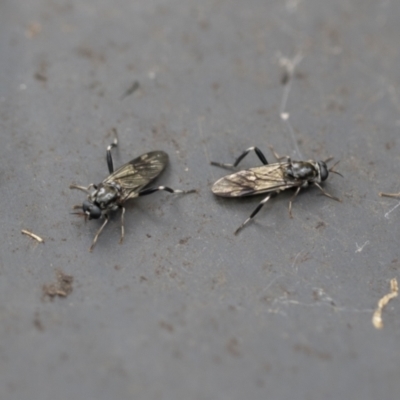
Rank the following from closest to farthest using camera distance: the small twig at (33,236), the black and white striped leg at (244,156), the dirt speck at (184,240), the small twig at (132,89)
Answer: the small twig at (33,236) < the dirt speck at (184,240) < the black and white striped leg at (244,156) < the small twig at (132,89)

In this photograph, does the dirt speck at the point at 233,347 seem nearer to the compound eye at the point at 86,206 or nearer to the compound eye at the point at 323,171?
the compound eye at the point at 86,206

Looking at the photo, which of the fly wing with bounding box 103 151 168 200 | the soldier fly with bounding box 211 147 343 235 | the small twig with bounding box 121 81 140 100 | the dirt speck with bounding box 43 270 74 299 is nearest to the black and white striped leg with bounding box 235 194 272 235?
the soldier fly with bounding box 211 147 343 235

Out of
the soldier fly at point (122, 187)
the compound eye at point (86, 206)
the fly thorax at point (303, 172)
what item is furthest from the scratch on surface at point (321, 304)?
the compound eye at point (86, 206)

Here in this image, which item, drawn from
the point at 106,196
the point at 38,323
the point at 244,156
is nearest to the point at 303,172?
the point at 244,156

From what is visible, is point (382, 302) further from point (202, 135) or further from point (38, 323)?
point (38, 323)

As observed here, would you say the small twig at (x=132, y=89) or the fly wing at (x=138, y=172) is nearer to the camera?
the fly wing at (x=138, y=172)

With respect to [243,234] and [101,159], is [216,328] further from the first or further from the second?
[101,159]

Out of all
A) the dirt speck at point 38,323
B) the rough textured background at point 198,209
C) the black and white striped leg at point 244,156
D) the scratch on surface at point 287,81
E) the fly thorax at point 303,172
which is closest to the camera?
the rough textured background at point 198,209
